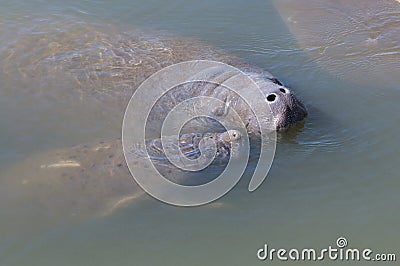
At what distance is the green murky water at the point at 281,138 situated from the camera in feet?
17.1

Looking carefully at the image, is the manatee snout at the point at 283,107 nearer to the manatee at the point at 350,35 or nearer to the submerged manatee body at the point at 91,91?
the submerged manatee body at the point at 91,91

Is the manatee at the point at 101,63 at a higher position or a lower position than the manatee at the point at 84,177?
higher

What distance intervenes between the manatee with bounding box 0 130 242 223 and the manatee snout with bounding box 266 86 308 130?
0.71 meters

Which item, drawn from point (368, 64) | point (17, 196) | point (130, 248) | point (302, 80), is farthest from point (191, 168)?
point (368, 64)

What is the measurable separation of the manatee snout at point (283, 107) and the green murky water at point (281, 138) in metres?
0.17

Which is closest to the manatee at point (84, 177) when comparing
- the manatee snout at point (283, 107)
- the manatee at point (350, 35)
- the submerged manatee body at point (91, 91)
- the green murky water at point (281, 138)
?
the submerged manatee body at point (91, 91)

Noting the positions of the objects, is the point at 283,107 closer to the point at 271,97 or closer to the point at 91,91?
the point at 271,97

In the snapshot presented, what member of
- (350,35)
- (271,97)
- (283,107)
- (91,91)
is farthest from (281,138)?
(350,35)

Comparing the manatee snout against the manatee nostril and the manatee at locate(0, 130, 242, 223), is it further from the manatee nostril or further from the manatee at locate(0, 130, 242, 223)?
the manatee at locate(0, 130, 242, 223)

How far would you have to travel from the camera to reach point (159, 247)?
516 cm

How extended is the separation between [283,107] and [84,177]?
2.79 metres

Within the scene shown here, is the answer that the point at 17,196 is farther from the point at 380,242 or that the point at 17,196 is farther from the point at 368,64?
the point at 368,64

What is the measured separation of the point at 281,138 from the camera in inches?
274

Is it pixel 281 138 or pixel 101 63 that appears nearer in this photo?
pixel 281 138
